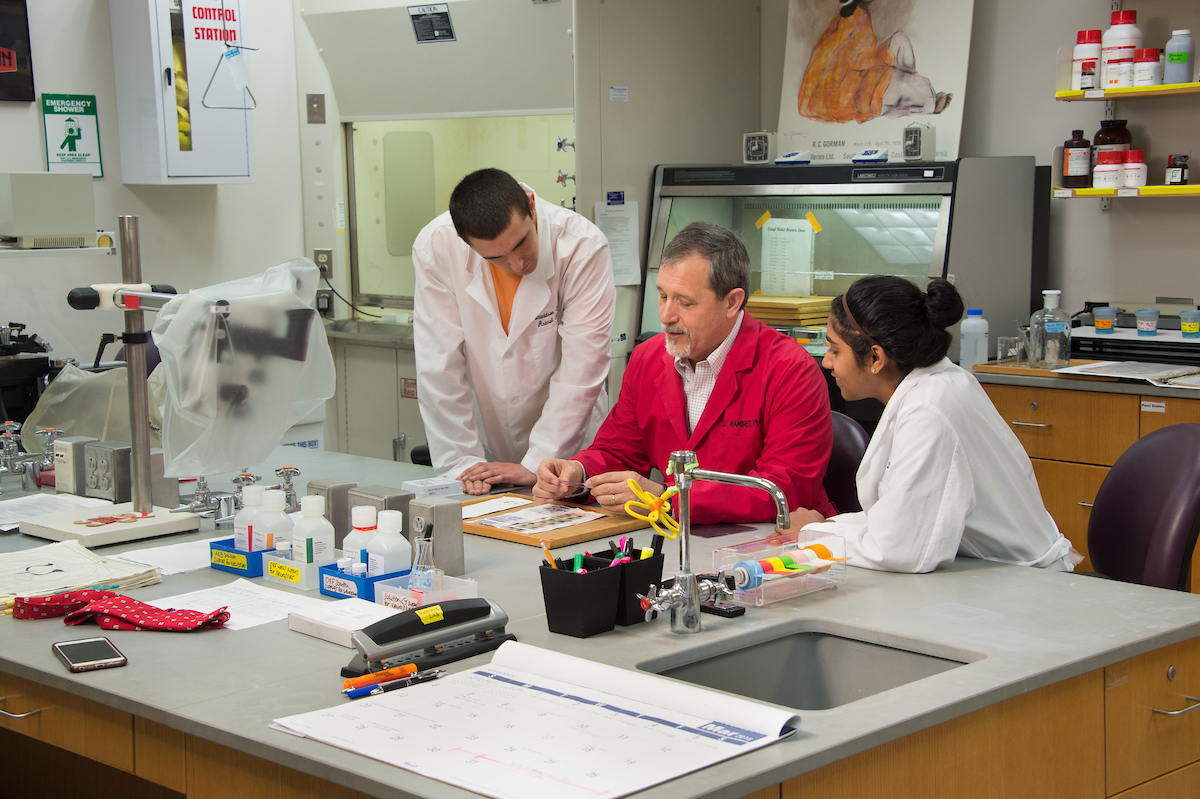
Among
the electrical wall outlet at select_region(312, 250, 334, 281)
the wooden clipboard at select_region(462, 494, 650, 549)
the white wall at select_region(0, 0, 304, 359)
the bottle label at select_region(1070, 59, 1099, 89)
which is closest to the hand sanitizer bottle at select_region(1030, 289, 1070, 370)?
the bottle label at select_region(1070, 59, 1099, 89)

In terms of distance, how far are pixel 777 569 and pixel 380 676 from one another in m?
0.67

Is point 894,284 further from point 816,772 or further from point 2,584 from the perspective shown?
point 2,584

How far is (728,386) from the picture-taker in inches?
100

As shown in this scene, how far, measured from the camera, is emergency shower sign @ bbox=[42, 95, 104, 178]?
168 inches

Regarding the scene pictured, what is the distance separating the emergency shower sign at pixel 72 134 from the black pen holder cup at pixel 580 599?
11.2 feet

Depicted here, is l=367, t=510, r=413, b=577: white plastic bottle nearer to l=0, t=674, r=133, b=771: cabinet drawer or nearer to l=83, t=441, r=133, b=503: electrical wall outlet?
l=0, t=674, r=133, b=771: cabinet drawer

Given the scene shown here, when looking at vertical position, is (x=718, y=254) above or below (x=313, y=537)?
above

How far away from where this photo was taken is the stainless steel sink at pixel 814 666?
1.61m

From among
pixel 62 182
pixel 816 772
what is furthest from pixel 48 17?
pixel 816 772

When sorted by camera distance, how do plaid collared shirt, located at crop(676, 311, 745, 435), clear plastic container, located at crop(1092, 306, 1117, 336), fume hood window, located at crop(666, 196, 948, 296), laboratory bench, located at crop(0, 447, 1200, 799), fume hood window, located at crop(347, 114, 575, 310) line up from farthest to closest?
1. fume hood window, located at crop(347, 114, 575, 310)
2. fume hood window, located at crop(666, 196, 948, 296)
3. clear plastic container, located at crop(1092, 306, 1117, 336)
4. plaid collared shirt, located at crop(676, 311, 745, 435)
5. laboratory bench, located at crop(0, 447, 1200, 799)

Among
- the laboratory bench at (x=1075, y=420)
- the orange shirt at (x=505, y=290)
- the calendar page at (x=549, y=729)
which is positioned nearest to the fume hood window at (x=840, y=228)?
the laboratory bench at (x=1075, y=420)

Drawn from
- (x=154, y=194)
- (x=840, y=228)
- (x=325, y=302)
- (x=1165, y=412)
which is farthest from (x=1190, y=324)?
(x=154, y=194)

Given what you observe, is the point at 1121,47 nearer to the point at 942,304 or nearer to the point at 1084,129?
the point at 1084,129

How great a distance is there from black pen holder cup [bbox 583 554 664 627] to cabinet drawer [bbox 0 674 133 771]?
67 cm
